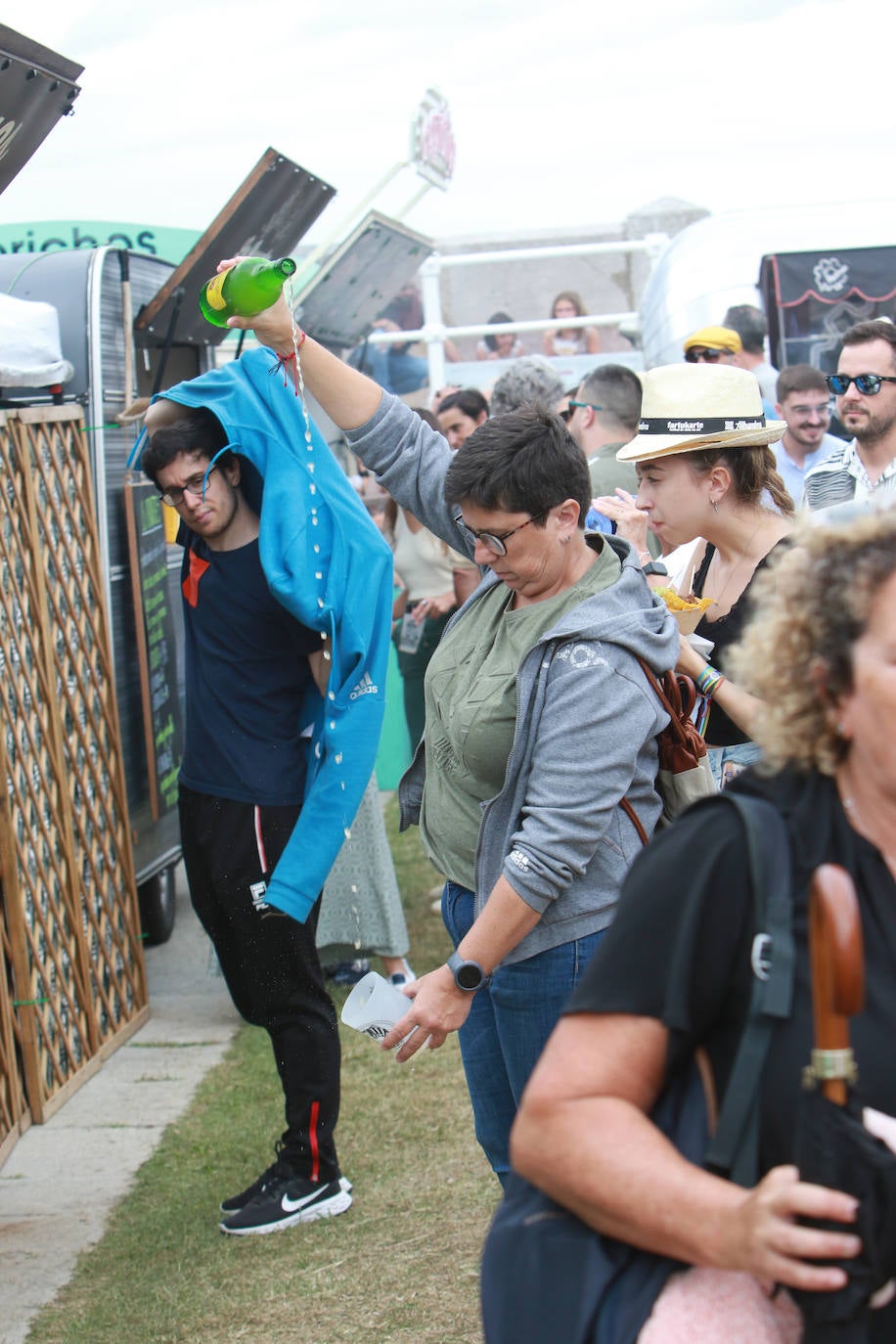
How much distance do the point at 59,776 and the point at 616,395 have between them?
2.32m

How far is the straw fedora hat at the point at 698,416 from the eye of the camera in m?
3.05

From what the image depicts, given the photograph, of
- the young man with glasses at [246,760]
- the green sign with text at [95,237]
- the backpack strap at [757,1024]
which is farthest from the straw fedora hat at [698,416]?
the green sign with text at [95,237]

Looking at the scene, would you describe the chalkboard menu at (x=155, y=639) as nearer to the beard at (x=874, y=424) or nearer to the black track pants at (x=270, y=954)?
the black track pants at (x=270, y=954)

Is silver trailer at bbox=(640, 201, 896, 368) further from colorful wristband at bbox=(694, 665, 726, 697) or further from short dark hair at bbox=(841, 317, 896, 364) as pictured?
colorful wristband at bbox=(694, 665, 726, 697)

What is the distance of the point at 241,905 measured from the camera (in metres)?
3.79

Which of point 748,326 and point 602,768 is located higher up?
point 748,326

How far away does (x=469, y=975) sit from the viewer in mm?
2406

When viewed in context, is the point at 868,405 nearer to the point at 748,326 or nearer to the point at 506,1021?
the point at 748,326

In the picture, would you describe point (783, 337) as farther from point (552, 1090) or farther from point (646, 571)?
point (552, 1090)

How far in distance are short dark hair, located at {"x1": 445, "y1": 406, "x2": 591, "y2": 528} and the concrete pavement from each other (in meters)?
2.30

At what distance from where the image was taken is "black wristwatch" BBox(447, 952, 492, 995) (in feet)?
7.88

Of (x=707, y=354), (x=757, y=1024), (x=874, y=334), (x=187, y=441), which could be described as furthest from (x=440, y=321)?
(x=757, y=1024)

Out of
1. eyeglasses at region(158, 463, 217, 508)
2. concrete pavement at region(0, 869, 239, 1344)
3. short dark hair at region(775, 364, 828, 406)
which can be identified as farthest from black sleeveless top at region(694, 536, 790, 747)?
short dark hair at region(775, 364, 828, 406)

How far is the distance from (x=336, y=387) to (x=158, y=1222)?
7.76 ft
